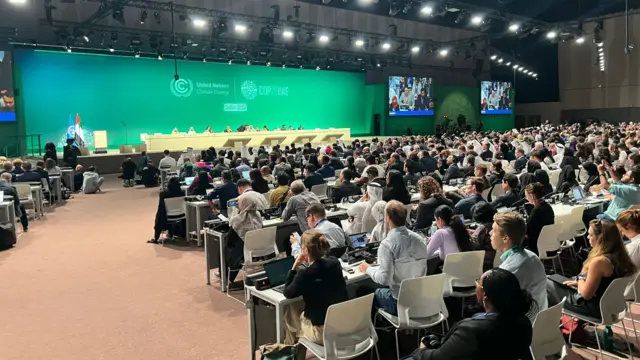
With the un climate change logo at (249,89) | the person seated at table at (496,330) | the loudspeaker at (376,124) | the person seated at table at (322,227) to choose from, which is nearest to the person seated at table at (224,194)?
the person seated at table at (322,227)

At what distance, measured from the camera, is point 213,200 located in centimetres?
812

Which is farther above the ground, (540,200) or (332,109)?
(332,109)

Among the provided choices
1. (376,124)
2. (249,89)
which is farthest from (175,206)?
(376,124)

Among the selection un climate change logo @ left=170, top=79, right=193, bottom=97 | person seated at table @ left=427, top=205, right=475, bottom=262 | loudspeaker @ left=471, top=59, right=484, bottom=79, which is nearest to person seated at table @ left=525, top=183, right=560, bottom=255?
person seated at table @ left=427, top=205, right=475, bottom=262

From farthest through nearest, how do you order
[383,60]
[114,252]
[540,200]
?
[383,60], [114,252], [540,200]

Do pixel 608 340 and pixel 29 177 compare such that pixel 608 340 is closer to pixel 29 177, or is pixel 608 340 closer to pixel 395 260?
pixel 395 260

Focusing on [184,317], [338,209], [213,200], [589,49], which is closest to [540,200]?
[338,209]

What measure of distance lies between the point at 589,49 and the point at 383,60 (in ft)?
44.3

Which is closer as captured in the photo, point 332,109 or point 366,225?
point 366,225

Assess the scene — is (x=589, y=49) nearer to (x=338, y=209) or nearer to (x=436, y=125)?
(x=436, y=125)

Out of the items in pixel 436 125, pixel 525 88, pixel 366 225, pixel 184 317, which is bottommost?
pixel 184 317

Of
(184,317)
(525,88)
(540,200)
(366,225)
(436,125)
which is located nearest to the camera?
(184,317)

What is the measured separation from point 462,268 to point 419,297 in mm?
766

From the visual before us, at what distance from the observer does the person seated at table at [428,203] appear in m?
5.75
